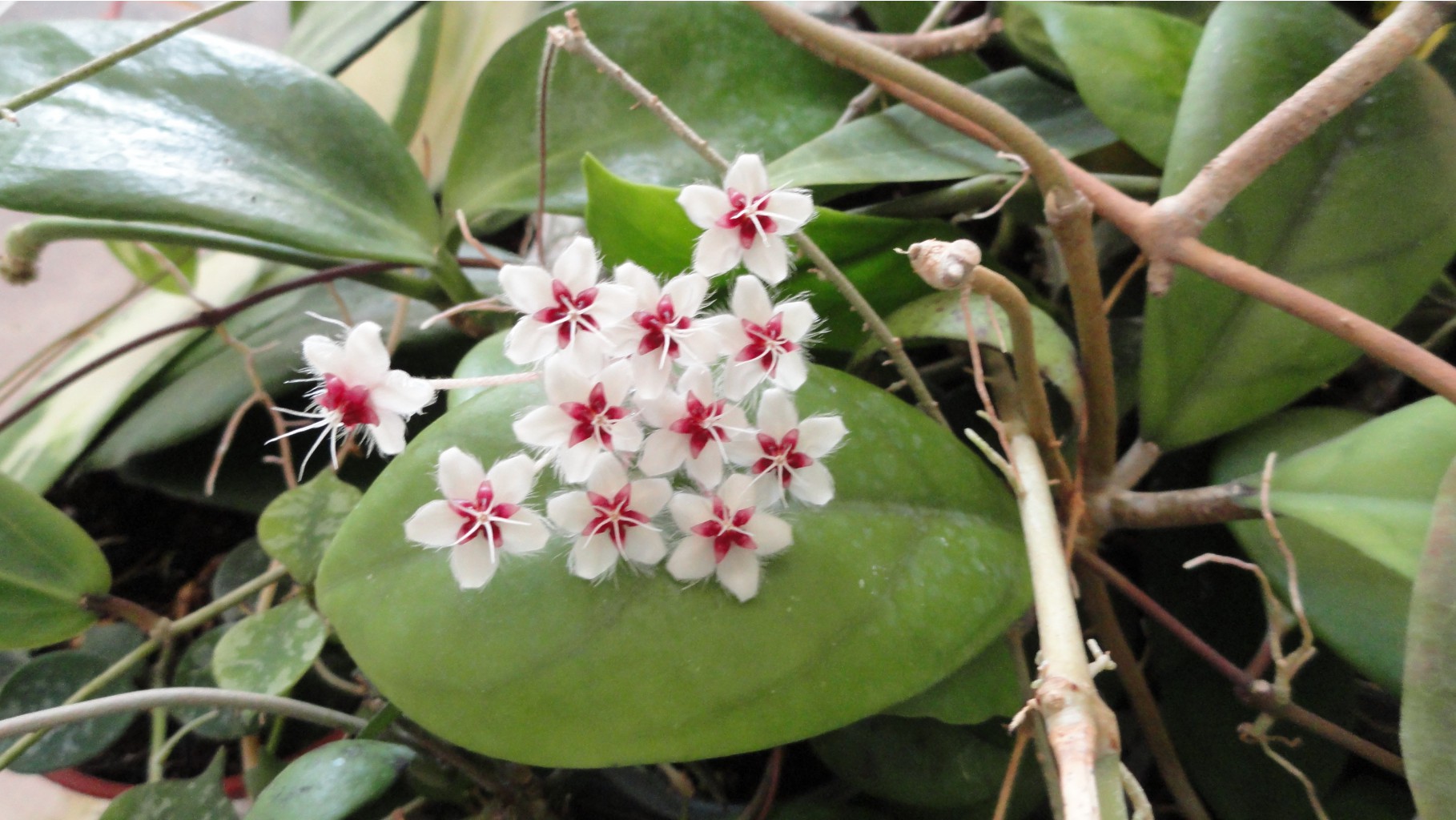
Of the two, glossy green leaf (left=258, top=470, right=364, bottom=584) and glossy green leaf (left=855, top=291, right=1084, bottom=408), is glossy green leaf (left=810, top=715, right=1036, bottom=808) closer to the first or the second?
glossy green leaf (left=855, top=291, right=1084, bottom=408)

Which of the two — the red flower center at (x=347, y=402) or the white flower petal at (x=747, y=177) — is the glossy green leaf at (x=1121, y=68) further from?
the red flower center at (x=347, y=402)

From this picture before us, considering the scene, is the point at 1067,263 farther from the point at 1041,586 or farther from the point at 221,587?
the point at 221,587

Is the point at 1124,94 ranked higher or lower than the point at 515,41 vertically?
higher

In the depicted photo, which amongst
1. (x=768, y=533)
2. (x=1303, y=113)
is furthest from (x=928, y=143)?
(x=768, y=533)

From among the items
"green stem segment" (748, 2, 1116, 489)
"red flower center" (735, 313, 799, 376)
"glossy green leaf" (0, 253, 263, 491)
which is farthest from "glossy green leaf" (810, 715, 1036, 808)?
"glossy green leaf" (0, 253, 263, 491)

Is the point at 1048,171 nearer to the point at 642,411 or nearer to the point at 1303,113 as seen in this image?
the point at 1303,113

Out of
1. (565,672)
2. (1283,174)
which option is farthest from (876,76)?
(565,672)
